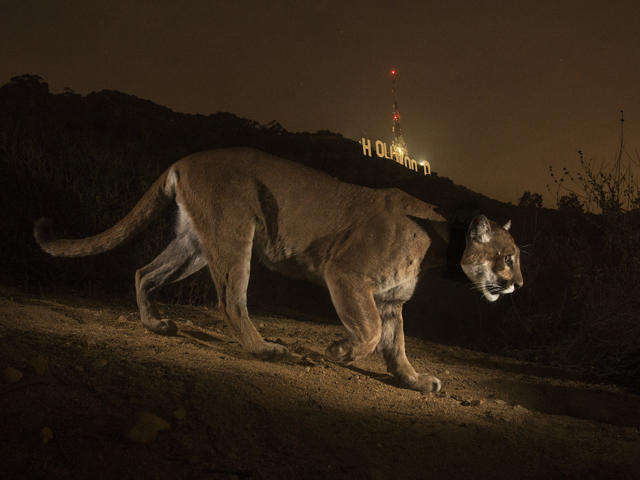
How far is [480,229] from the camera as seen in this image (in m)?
4.59

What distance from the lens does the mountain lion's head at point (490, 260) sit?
183 inches

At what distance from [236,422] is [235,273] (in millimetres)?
2144

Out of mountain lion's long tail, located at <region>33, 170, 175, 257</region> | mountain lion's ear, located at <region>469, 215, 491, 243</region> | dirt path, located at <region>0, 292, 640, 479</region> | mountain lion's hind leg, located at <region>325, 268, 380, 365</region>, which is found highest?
mountain lion's ear, located at <region>469, 215, 491, 243</region>

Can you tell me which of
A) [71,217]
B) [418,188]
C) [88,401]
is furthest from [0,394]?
[418,188]

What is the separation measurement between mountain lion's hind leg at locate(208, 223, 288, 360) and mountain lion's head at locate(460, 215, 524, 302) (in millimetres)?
1837

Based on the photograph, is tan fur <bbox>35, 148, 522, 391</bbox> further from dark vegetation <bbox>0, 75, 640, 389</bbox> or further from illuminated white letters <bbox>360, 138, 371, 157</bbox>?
illuminated white letters <bbox>360, 138, 371, 157</bbox>

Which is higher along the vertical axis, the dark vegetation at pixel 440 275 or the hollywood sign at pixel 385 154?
the hollywood sign at pixel 385 154

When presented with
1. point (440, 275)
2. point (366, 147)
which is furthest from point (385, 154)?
point (440, 275)

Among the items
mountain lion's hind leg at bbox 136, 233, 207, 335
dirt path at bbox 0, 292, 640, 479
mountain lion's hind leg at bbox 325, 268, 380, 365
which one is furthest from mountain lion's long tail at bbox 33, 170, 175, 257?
mountain lion's hind leg at bbox 325, 268, 380, 365

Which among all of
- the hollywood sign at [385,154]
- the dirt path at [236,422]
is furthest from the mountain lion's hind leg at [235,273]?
the hollywood sign at [385,154]

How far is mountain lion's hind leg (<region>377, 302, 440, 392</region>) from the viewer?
15.5ft

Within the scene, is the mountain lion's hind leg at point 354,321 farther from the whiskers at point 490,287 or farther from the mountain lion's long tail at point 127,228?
the mountain lion's long tail at point 127,228

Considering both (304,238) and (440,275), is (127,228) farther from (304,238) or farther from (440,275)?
(440,275)

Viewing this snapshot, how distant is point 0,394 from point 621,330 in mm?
7388
